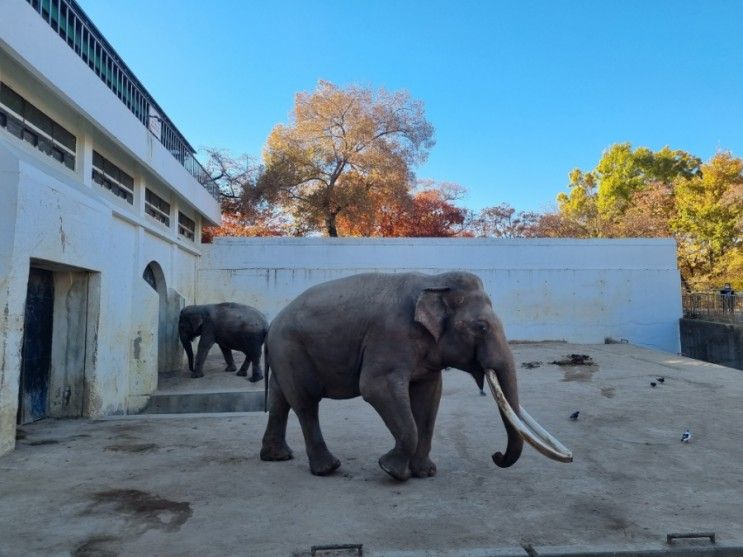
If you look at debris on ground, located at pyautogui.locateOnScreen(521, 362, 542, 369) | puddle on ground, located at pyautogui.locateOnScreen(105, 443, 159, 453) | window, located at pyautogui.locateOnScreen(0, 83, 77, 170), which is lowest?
puddle on ground, located at pyautogui.locateOnScreen(105, 443, 159, 453)

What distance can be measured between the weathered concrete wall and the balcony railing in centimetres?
1736

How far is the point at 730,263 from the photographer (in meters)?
23.9

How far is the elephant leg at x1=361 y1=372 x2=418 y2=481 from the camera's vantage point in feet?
14.1

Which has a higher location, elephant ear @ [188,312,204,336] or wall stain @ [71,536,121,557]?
elephant ear @ [188,312,204,336]

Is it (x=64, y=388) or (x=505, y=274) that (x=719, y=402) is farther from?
(x=505, y=274)

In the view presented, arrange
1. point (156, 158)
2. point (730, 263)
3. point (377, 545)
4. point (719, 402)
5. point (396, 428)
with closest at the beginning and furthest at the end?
point (377, 545) → point (396, 428) → point (719, 402) → point (156, 158) → point (730, 263)

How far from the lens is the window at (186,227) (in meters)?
16.2

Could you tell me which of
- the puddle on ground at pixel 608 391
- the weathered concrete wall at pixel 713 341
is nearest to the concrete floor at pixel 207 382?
the puddle on ground at pixel 608 391

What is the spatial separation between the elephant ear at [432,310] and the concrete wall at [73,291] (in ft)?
13.6

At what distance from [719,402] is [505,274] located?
39.5ft

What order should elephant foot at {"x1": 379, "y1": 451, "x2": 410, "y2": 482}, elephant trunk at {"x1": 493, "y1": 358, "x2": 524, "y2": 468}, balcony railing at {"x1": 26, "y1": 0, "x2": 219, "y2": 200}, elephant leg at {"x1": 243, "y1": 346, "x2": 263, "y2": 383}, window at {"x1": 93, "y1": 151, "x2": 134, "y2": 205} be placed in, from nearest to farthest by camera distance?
elephant trunk at {"x1": 493, "y1": 358, "x2": 524, "y2": 468} < elephant foot at {"x1": 379, "y1": 451, "x2": 410, "y2": 482} < balcony railing at {"x1": 26, "y1": 0, "x2": 219, "y2": 200} < window at {"x1": 93, "y1": 151, "x2": 134, "y2": 205} < elephant leg at {"x1": 243, "y1": 346, "x2": 263, "y2": 383}

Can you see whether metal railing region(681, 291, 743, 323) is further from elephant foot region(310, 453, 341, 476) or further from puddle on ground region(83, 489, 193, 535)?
puddle on ground region(83, 489, 193, 535)

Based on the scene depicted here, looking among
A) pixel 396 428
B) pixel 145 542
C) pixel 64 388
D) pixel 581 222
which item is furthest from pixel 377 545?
pixel 581 222

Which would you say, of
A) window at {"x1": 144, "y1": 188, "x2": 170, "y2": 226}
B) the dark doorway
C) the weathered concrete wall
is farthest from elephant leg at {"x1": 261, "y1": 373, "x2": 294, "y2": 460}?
the weathered concrete wall
